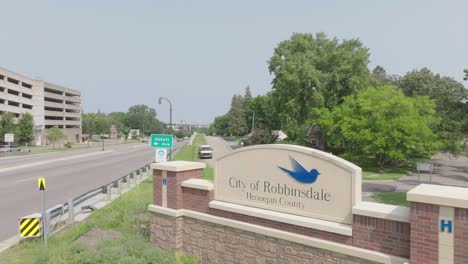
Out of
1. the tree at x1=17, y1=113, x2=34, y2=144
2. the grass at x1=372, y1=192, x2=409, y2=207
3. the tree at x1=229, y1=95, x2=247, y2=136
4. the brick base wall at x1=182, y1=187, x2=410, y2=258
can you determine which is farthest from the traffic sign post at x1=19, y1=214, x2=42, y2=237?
the tree at x1=229, y1=95, x2=247, y2=136

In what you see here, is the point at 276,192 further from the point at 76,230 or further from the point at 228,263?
the point at 76,230

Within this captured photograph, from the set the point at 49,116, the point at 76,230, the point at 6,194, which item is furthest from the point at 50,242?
the point at 49,116

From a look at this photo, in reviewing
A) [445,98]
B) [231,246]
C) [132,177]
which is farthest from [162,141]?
[445,98]

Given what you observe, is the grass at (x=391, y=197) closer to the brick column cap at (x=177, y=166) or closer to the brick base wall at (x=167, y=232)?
the brick column cap at (x=177, y=166)

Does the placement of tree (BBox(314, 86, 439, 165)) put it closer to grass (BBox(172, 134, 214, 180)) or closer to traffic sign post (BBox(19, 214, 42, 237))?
grass (BBox(172, 134, 214, 180))

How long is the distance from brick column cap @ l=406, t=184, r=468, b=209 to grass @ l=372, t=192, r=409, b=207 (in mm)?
11266

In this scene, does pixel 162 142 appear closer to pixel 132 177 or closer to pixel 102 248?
pixel 132 177

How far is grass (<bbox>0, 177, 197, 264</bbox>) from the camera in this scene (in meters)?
7.33

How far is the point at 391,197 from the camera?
1702 cm

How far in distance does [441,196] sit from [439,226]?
0.42 metres

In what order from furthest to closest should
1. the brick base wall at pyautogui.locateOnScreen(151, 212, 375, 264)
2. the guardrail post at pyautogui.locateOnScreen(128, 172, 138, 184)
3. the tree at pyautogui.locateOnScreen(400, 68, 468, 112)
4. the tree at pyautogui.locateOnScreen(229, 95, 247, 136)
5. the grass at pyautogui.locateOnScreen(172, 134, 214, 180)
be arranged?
the tree at pyautogui.locateOnScreen(229, 95, 247, 136) → the tree at pyautogui.locateOnScreen(400, 68, 468, 112) → the grass at pyautogui.locateOnScreen(172, 134, 214, 180) → the guardrail post at pyautogui.locateOnScreen(128, 172, 138, 184) → the brick base wall at pyautogui.locateOnScreen(151, 212, 375, 264)

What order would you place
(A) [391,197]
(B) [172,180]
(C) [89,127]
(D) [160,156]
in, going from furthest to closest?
(C) [89,127] < (D) [160,156] < (A) [391,197] < (B) [172,180]

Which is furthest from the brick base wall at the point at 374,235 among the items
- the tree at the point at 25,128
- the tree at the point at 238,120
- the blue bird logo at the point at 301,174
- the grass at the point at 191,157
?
the tree at the point at 238,120

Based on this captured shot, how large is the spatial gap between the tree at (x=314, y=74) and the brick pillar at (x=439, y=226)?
125 ft
